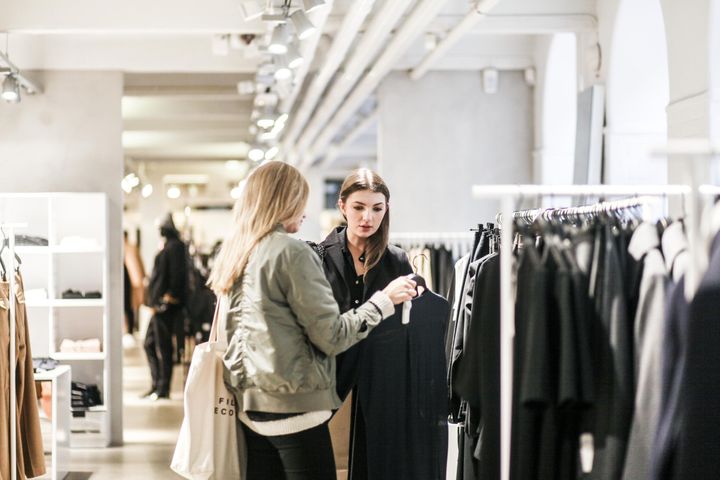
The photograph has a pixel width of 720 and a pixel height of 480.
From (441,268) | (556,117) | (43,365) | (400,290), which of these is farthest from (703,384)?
(556,117)

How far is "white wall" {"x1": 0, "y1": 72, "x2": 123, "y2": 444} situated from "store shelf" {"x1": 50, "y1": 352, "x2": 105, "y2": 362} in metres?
0.29

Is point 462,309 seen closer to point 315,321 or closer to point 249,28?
point 315,321

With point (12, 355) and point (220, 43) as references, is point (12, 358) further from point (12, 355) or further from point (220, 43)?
point (220, 43)

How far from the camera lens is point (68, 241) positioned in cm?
779

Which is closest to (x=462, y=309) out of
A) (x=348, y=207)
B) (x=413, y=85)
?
(x=348, y=207)

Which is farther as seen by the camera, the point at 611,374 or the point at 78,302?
the point at 78,302

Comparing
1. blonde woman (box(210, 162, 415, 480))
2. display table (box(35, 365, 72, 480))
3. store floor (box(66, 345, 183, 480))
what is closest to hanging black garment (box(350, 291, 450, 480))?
blonde woman (box(210, 162, 415, 480))

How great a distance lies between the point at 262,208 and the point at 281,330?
1.30 ft

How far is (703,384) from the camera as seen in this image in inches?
99.0

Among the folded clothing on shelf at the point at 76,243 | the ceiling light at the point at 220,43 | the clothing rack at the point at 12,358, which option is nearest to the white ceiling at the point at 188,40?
the ceiling light at the point at 220,43

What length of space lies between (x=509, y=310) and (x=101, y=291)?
18.8 ft

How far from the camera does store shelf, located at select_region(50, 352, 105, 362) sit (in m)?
7.68

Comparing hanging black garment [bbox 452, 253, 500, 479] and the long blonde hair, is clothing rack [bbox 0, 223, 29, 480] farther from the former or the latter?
hanging black garment [bbox 452, 253, 500, 479]

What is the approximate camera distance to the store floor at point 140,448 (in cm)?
683
